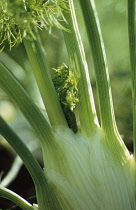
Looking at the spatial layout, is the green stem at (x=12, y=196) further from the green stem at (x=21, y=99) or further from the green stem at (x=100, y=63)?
the green stem at (x=100, y=63)

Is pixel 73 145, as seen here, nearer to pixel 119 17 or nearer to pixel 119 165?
pixel 119 165

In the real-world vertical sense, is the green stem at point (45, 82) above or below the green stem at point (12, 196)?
above

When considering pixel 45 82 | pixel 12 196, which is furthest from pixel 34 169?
pixel 45 82

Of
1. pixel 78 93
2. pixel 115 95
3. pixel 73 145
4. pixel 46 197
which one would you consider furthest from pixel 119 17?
pixel 46 197

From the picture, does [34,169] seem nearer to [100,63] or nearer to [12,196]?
[12,196]

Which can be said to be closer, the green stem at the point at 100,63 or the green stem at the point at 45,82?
the green stem at the point at 100,63

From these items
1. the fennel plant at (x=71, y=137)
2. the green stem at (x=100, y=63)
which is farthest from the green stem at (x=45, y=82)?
the green stem at (x=100, y=63)

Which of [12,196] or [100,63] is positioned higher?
[100,63]
